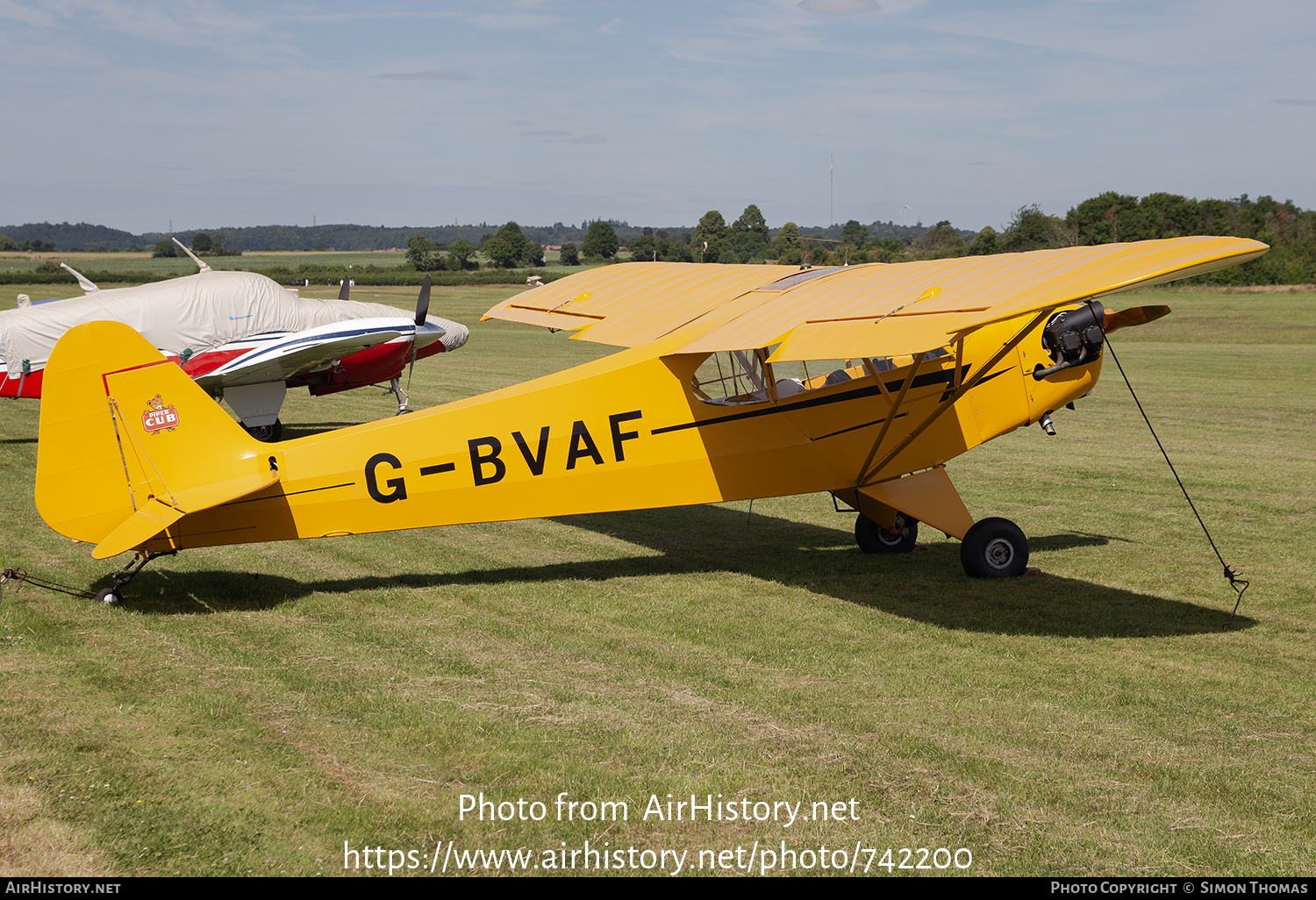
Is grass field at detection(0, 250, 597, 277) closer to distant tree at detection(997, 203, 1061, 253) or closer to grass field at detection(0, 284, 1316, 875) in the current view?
distant tree at detection(997, 203, 1061, 253)

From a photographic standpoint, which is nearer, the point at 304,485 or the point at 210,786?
the point at 210,786

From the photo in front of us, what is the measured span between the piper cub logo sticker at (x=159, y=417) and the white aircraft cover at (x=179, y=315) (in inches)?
363

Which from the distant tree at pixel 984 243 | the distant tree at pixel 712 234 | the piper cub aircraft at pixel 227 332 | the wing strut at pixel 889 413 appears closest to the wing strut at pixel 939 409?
the wing strut at pixel 889 413

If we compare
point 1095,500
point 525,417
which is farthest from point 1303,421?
point 525,417

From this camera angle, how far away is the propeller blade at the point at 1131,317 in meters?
7.87

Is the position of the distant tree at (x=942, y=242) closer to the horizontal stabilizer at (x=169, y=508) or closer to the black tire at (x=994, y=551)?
the black tire at (x=994, y=551)

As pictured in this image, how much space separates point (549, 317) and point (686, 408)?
106 inches

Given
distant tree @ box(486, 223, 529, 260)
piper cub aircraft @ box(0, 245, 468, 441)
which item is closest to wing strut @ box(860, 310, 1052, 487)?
piper cub aircraft @ box(0, 245, 468, 441)

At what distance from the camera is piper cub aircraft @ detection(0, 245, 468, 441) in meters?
14.8

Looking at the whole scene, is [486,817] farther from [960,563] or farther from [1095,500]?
[1095,500]

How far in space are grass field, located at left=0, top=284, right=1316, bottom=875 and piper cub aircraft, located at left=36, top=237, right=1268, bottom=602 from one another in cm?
66

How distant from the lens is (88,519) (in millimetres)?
6391

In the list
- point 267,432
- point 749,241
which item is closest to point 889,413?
point 267,432

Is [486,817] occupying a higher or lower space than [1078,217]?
lower
